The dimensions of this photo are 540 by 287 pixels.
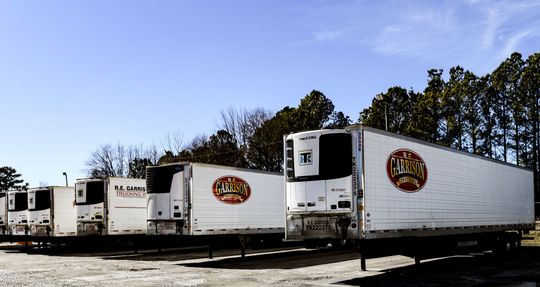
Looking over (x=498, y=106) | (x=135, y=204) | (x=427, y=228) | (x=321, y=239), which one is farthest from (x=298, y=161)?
(x=498, y=106)

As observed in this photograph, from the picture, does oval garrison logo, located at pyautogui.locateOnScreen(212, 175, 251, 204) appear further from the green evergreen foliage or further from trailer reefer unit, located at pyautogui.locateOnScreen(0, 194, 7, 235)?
the green evergreen foliage

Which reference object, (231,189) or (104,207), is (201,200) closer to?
(231,189)

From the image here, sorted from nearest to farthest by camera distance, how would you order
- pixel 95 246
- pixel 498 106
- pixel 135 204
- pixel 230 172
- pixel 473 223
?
pixel 473 223 → pixel 230 172 → pixel 135 204 → pixel 95 246 → pixel 498 106

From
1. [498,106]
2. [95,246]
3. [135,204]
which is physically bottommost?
[95,246]

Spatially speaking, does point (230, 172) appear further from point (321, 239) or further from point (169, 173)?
point (321, 239)

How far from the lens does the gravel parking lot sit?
14.5 meters

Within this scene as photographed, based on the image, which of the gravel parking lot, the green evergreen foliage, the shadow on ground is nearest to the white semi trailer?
the shadow on ground

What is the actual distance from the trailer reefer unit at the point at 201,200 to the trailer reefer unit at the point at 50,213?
7957mm

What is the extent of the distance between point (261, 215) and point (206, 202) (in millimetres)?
3453

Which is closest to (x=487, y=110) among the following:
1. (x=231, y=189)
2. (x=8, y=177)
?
(x=231, y=189)

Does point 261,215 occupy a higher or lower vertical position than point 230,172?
lower

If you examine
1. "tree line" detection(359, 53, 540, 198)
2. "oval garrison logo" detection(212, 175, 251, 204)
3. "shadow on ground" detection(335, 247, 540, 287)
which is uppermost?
"tree line" detection(359, 53, 540, 198)

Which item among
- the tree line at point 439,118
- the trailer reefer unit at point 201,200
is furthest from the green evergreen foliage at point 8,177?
the trailer reefer unit at point 201,200

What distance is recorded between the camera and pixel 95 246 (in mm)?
29156
